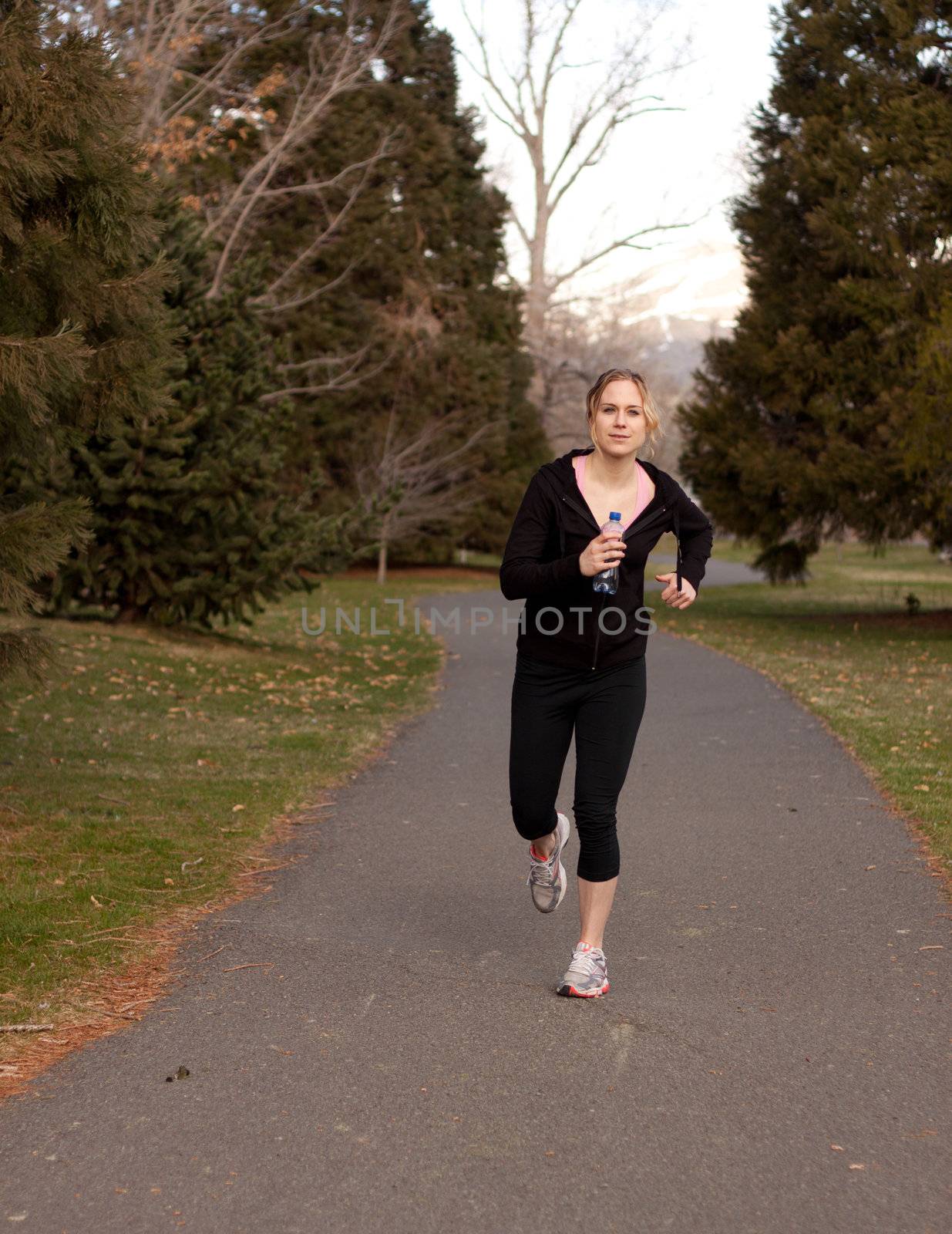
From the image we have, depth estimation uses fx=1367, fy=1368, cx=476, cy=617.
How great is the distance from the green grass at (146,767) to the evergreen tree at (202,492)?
0.79m

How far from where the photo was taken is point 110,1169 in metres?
3.34

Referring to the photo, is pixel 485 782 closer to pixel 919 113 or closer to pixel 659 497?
pixel 659 497

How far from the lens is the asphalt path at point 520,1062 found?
3221 mm

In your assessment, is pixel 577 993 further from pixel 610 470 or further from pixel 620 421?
pixel 620 421

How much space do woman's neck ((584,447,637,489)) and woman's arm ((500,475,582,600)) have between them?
0.20 m

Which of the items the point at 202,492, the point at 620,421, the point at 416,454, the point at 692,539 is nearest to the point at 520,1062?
the point at 692,539

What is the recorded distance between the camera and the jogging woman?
4.66 m

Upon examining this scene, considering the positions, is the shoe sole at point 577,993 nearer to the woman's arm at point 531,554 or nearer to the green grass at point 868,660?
the woman's arm at point 531,554

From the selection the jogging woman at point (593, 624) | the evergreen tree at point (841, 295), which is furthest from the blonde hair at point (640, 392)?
the evergreen tree at point (841, 295)

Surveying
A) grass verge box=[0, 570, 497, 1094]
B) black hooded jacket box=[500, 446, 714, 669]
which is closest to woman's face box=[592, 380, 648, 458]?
black hooded jacket box=[500, 446, 714, 669]

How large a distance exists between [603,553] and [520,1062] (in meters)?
1.55

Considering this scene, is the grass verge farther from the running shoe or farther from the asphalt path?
the running shoe

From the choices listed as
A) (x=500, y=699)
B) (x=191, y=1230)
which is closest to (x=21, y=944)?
(x=191, y=1230)

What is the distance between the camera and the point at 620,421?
465cm
